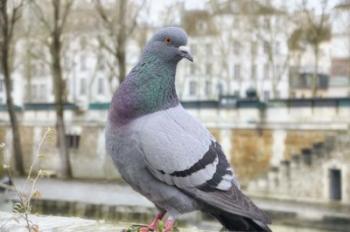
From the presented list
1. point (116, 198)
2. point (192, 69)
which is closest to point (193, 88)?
point (192, 69)

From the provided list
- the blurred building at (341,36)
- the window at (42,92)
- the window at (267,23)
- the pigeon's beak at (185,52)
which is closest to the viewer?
the pigeon's beak at (185,52)

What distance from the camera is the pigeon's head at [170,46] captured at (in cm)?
331

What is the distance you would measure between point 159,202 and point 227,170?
0.34m

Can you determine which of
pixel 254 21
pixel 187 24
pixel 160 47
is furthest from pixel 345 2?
pixel 160 47

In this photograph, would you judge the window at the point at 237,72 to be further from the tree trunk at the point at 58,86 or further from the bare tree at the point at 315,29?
the tree trunk at the point at 58,86

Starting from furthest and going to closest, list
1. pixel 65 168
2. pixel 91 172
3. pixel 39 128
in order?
1. pixel 39 128
2. pixel 91 172
3. pixel 65 168

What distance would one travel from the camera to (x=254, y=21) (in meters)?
35.5

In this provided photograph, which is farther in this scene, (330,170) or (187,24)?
(187,24)

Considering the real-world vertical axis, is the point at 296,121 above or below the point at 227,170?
below

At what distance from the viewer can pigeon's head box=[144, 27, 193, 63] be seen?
3.31m

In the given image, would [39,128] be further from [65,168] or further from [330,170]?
[330,170]

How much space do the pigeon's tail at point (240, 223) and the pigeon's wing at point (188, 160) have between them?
36 mm

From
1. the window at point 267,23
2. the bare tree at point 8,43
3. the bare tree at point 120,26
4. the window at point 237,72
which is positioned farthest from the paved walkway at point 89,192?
the window at point 237,72

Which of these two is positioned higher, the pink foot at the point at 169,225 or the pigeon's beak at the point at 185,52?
the pigeon's beak at the point at 185,52
